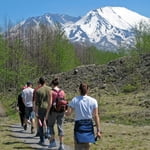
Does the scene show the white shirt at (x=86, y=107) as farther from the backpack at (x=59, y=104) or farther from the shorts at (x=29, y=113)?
the shorts at (x=29, y=113)

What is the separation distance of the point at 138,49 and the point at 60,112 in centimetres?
5406

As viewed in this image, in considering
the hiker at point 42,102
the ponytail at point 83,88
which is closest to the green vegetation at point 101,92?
the hiker at point 42,102

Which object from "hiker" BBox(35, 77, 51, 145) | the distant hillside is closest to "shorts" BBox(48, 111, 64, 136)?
"hiker" BBox(35, 77, 51, 145)

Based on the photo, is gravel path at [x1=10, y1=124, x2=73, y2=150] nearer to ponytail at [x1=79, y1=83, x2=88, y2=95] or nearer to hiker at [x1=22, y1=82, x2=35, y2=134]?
hiker at [x1=22, y1=82, x2=35, y2=134]

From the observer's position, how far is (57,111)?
13.6 metres

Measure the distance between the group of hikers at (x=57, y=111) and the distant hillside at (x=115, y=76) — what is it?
3087 cm

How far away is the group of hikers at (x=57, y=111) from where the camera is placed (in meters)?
Result: 9.56

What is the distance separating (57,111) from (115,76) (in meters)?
43.1

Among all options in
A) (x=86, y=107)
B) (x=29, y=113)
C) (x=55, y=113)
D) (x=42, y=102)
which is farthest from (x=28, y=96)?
(x=86, y=107)

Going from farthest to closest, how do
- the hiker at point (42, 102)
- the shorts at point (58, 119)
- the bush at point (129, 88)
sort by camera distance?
the bush at point (129, 88) < the hiker at point (42, 102) < the shorts at point (58, 119)

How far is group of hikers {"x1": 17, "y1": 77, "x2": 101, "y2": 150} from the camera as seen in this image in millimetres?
9562

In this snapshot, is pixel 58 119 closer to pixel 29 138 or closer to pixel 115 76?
pixel 29 138

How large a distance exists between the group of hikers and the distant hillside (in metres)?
30.9

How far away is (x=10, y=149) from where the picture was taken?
46.4 ft
